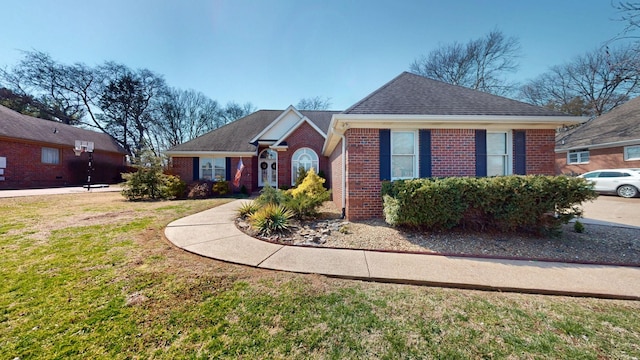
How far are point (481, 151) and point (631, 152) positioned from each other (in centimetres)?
1593

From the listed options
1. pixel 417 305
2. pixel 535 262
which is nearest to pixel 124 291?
pixel 417 305

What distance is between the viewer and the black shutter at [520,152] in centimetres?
673

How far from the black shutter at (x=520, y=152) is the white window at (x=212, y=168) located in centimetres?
1462

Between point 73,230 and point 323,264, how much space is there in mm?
6490

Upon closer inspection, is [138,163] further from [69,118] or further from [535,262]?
[69,118]

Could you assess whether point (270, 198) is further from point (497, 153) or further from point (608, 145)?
point (608, 145)

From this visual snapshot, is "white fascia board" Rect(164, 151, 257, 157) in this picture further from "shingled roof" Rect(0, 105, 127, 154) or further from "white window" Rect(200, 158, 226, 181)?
"shingled roof" Rect(0, 105, 127, 154)

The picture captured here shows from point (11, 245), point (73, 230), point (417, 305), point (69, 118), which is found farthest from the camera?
point (69, 118)

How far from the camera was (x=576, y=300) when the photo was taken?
2938 mm

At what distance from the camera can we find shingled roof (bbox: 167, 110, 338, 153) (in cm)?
1461

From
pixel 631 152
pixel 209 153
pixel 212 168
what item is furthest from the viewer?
pixel 212 168

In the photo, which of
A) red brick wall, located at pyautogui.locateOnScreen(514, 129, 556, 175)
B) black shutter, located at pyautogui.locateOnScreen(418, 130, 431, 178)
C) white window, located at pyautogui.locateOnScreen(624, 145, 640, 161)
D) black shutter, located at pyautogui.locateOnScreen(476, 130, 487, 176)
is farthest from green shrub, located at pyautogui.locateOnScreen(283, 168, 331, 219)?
white window, located at pyautogui.locateOnScreen(624, 145, 640, 161)

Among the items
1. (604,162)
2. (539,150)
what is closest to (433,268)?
(539,150)

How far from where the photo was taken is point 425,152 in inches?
263
